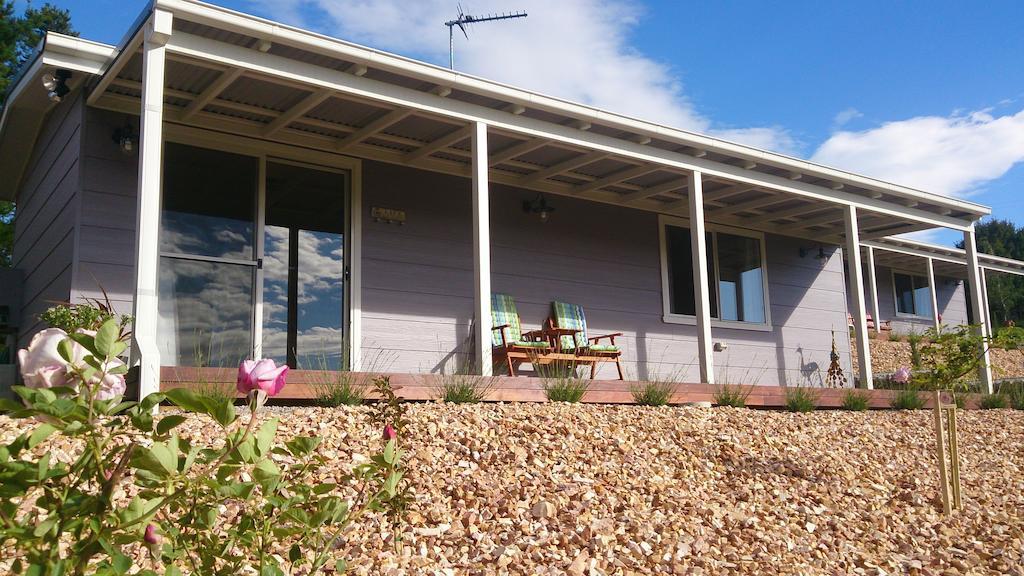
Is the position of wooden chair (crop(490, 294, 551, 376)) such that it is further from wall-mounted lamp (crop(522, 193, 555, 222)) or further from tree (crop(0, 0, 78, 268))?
tree (crop(0, 0, 78, 268))

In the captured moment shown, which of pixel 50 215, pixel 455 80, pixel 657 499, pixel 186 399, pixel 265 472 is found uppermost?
pixel 455 80

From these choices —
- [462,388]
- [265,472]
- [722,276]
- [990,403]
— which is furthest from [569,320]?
[265,472]

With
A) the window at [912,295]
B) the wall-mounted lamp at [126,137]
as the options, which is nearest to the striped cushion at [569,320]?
the wall-mounted lamp at [126,137]

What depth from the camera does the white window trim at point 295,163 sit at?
6340 mm

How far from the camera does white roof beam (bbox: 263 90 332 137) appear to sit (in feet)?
19.1

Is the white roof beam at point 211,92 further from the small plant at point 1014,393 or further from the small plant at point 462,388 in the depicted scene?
the small plant at point 1014,393

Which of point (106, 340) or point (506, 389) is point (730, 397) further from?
point (106, 340)

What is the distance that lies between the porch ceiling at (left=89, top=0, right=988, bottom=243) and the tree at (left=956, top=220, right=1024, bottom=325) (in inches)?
713

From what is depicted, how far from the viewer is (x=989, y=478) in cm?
541

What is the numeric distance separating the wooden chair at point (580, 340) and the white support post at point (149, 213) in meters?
3.57

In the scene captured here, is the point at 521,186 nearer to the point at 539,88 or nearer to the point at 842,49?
the point at 539,88

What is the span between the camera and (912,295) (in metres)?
18.3

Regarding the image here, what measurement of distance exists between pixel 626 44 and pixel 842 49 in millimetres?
6463

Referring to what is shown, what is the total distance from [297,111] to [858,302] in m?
5.57
